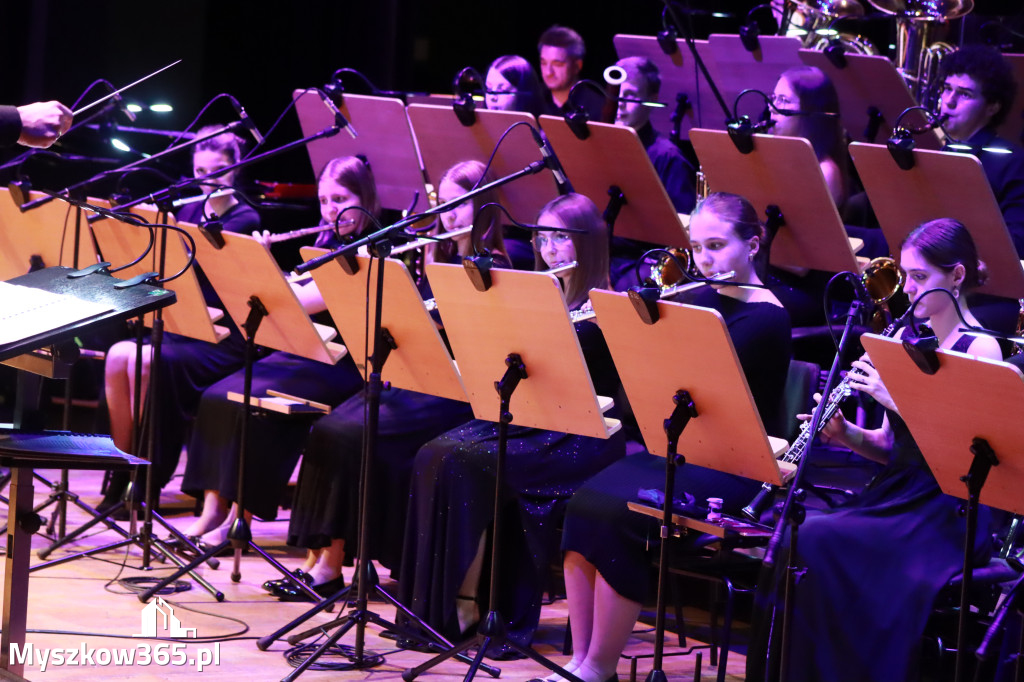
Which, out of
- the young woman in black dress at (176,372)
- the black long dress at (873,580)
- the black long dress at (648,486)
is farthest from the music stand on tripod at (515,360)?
the young woman in black dress at (176,372)

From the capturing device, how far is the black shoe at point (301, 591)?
4.04 metres

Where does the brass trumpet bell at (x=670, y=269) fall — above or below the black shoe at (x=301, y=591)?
above

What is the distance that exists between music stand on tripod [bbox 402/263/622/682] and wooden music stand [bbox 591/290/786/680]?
0.12 meters

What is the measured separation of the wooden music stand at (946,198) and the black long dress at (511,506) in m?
0.90

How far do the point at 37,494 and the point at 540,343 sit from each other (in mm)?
2920

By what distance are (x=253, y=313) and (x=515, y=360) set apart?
1160 millimetres

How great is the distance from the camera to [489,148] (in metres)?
4.46

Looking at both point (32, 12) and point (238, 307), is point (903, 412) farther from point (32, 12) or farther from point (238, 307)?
point (32, 12)

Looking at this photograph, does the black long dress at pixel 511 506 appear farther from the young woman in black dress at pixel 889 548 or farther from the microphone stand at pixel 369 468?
the young woman in black dress at pixel 889 548

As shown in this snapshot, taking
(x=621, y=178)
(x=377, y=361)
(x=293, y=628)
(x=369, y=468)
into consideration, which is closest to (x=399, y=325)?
(x=377, y=361)

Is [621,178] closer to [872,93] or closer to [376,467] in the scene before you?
[872,93]

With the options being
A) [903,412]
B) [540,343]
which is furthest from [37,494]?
[903,412]

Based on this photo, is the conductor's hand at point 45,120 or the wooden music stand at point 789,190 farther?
the wooden music stand at point 789,190

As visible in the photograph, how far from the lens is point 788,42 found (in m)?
4.72
